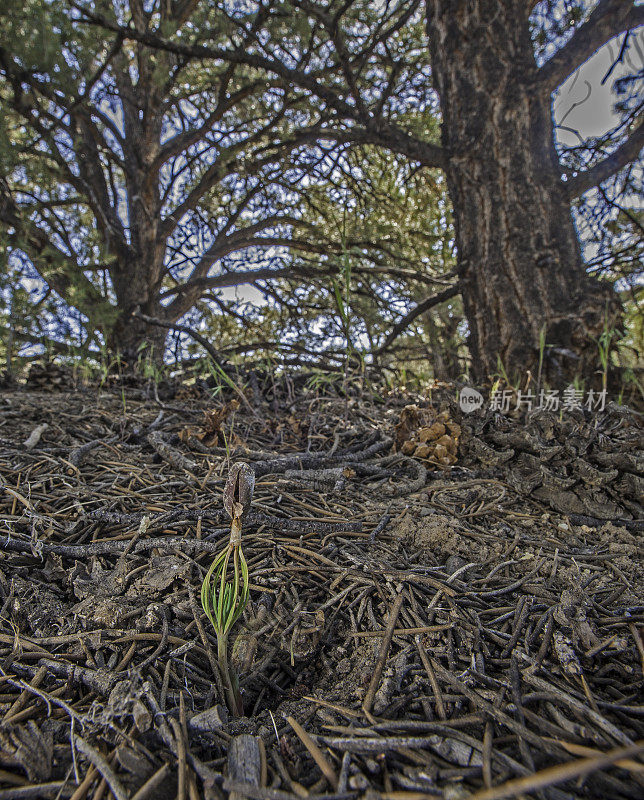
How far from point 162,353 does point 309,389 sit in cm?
276

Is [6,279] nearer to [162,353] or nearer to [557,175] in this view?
[162,353]

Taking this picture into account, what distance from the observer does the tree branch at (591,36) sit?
8.91ft

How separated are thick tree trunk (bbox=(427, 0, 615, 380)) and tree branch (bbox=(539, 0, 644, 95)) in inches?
4.4

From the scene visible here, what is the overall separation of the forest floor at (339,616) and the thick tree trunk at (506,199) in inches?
41.7

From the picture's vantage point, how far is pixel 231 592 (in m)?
0.91

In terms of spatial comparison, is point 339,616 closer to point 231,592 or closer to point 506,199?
point 231,592

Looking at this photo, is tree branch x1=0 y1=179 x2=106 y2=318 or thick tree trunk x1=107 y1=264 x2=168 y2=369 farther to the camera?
thick tree trunk x1=107 y1=264 x2=168 y2=369

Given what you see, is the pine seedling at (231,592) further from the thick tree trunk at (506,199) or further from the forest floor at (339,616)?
the thick tree trunk at (506,199)

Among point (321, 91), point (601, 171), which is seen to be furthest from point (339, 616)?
point (321, 91)

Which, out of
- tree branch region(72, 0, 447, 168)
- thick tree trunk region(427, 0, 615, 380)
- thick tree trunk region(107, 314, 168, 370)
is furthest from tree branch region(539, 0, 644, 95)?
thick tree trunk region(107, 314, 168, 370)

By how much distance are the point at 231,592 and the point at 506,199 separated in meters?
2.91

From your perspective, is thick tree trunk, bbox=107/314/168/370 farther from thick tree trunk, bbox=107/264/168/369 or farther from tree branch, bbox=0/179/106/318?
tree branch, bbox=0/179/106/318

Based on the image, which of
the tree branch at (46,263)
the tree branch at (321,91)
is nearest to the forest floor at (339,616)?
the tree branch at (46,263)

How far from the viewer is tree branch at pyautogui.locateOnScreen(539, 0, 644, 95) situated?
2.72m
